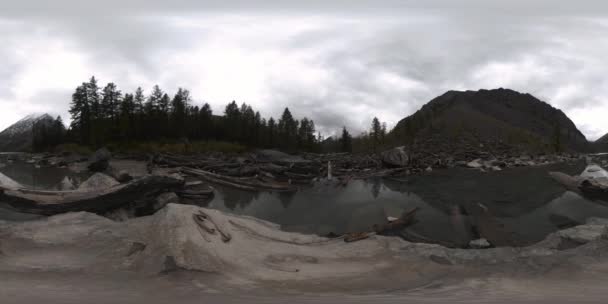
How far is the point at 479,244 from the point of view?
1000cm

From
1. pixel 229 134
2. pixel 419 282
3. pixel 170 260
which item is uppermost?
pixel 229 134

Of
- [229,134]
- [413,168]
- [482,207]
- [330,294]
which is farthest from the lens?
[229,134]

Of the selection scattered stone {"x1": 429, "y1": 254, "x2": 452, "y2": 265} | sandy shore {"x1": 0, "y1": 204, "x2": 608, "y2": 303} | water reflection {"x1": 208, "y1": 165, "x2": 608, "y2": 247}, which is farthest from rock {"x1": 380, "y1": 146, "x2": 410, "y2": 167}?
scattered stone {"x1": 429, "y1": 254, "x2": 452, "y2": 265}

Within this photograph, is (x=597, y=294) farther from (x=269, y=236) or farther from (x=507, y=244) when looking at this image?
(x=269, y=236)

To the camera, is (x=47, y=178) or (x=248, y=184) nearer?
(x=248, y=184)

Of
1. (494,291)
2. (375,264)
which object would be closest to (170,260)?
(375,264)

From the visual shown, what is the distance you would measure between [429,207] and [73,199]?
12929 mm

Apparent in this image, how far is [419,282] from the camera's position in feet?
23.5

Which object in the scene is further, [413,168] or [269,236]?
[413,168]

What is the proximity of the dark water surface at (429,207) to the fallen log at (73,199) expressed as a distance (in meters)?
0.45

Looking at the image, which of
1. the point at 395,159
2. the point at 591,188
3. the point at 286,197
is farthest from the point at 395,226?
the point at 395,159

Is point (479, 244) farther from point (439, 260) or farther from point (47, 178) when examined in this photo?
point (47, 178)

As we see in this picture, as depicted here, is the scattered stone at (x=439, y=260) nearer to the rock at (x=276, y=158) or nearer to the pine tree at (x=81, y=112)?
the rock at (x=276, y=158)

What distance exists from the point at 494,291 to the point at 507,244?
436cm
